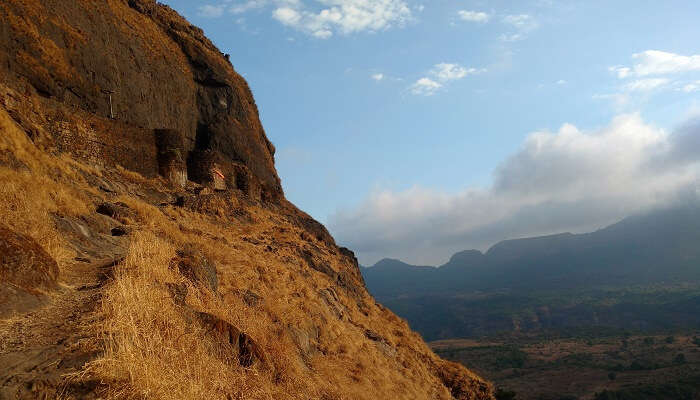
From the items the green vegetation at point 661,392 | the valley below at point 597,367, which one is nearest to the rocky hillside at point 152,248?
the valley below at point 597,367

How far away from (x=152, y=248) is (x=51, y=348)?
4.29 metres

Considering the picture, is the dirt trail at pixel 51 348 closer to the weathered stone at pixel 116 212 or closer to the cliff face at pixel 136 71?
the weathered stone at pixel 116 212

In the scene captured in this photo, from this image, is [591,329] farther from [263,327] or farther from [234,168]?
[263,327]

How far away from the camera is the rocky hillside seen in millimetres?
4398

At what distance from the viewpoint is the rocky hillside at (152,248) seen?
173 inches

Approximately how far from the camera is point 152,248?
8219 millimetres

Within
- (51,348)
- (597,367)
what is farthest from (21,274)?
(597,367)

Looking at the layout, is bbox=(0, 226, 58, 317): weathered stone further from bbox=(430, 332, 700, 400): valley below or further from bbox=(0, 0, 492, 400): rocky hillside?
bbox=(430, 332, 700, 400): valley below

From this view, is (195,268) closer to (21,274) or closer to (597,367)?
(21,274)

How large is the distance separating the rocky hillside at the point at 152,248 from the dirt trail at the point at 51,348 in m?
0.02

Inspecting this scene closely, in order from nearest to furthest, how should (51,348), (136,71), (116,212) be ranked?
1. (51,348)
2. (116,212)
3. (136,71)

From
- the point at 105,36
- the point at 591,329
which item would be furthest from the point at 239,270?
the point at 591,329

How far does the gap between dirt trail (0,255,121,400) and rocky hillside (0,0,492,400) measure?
2 cm

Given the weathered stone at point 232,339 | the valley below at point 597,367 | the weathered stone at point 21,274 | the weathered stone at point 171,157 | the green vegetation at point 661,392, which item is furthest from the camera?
the valley below at point 597,367
